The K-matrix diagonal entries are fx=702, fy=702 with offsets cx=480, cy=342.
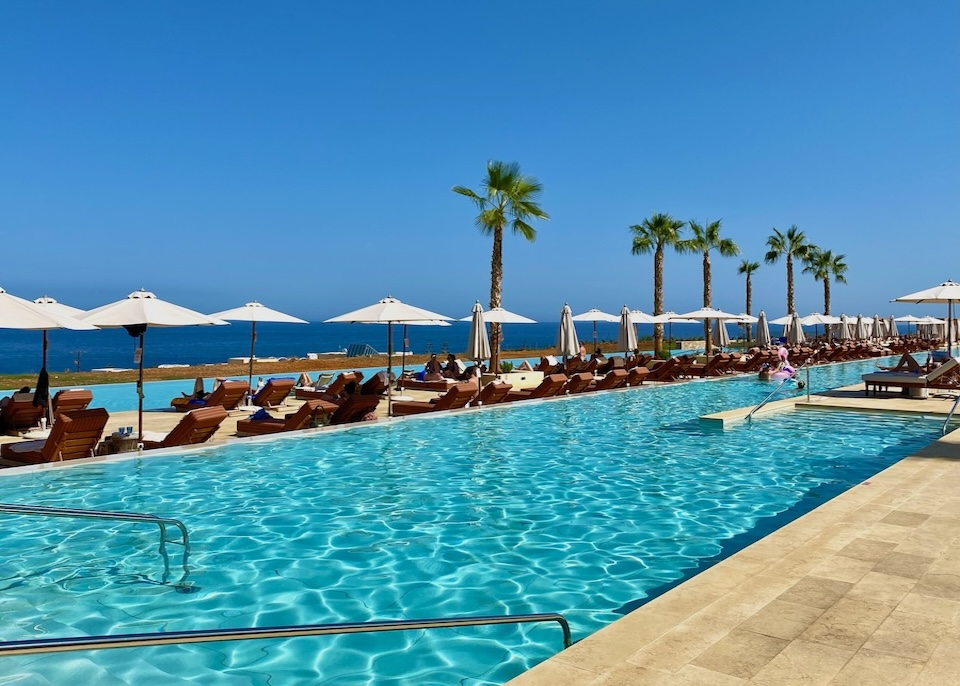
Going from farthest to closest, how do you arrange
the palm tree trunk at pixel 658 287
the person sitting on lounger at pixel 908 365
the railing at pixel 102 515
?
the palm tree trunk at pixel 658 287 < the person sitting on lounger at pixel 908 365 < the railing at pixel 102 515

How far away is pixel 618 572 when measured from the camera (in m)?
5.45

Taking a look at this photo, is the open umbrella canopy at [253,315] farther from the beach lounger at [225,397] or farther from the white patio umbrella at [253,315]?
the beach lounger at [225,397]

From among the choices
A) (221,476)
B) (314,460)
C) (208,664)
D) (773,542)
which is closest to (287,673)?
(208,664)

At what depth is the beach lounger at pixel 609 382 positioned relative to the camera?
685 inches

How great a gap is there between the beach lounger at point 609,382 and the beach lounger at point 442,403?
4740 mm

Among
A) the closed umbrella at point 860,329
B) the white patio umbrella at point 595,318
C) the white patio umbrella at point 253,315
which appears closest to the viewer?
the white patio umbrella at point 253,315

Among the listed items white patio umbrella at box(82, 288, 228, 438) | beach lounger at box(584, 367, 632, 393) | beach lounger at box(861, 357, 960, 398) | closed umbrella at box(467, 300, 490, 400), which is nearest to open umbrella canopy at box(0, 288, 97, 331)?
white patio umbrella at box(82, 288, 228, 438)

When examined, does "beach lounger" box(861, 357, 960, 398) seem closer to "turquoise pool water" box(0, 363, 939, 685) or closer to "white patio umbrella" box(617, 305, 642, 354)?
"turquoise pool water" box(0, 363, 939, 685)

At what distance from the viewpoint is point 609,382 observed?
1742 cm

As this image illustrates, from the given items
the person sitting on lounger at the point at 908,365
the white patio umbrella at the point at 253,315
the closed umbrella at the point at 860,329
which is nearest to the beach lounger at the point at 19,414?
the white patio umbrella at the point at 253,315

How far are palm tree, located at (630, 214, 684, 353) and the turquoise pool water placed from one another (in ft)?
69.3

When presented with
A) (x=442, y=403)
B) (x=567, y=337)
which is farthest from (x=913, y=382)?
(x=442, y=403)

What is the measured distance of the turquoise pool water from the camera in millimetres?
4121

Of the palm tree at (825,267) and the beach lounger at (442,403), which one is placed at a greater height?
the palm tree at (825,267)
